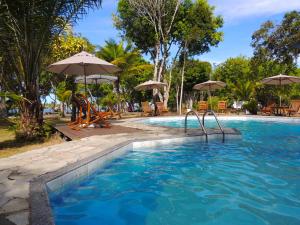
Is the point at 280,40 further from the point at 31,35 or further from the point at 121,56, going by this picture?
the point at 31,35

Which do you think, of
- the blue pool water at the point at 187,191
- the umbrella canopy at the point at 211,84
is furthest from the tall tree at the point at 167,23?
the blue pool water at the point at 187,191

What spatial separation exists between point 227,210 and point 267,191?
3.39 feet

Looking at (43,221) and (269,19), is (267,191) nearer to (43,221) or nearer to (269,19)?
(43,221)

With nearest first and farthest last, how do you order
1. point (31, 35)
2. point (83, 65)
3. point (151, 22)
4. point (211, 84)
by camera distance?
point (31, 35)
point (83, 65)
point (211, 84)
point (151, 22)

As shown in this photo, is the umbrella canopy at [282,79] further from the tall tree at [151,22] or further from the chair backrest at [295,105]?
the tall tree at [151,22]

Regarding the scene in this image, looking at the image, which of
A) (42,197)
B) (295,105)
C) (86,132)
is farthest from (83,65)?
(295,105)

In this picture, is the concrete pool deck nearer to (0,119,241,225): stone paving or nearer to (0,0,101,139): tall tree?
(0,119,241,225): stone paving

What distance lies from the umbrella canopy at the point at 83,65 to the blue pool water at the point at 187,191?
15.5 ft

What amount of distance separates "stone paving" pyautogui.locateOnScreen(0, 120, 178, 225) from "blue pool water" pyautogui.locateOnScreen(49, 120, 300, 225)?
0.47m

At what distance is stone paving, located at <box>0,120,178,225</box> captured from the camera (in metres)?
2.71

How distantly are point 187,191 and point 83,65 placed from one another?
27.5 ft

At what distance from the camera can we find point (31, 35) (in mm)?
8047

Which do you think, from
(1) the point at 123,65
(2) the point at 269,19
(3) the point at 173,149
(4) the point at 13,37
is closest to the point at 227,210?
(3) the point at 173,149

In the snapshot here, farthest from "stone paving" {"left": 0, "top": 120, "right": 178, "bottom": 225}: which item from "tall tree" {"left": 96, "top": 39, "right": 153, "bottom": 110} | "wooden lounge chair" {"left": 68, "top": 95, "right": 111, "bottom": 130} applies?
"tall tree" {"left": 96, "top": 39, "right": 153, "bottom": 110}
